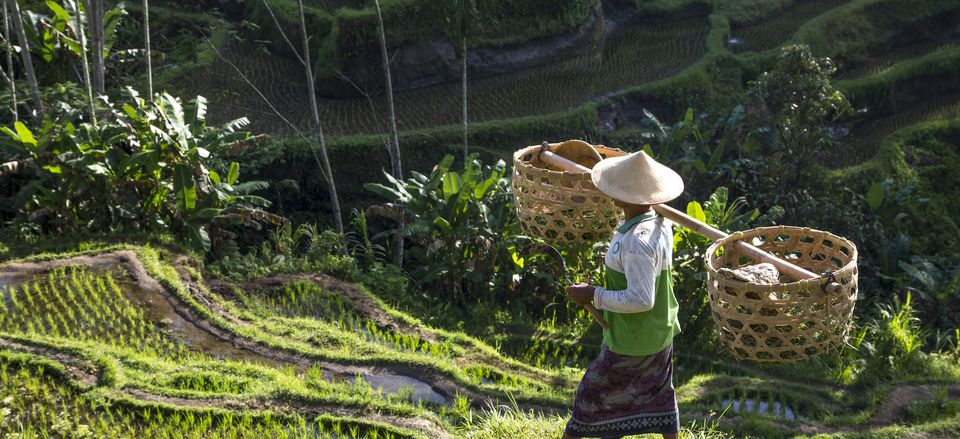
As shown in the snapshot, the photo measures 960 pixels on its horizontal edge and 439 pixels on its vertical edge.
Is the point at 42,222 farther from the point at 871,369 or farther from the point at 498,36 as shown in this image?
the point at 498,36

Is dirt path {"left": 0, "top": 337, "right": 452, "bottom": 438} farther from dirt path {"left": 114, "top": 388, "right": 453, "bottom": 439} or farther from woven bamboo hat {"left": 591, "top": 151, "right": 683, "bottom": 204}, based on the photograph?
woven bamboo hat {"left": 591, "top": 151, "right": 683, "bottom": 204}

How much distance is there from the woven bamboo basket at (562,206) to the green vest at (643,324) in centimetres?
99

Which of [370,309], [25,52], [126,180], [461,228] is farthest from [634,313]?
[25,52]

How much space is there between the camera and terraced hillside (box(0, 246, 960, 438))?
4.39 metres

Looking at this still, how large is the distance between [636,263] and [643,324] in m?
0.28

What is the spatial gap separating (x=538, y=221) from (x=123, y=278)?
2.88 metres

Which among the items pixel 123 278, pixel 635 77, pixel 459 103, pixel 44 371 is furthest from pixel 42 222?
pixel 635 77

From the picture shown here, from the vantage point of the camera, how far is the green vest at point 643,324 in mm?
3301

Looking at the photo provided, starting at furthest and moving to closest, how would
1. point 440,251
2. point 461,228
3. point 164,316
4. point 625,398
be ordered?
point 440,251
point 461,228
point 164,316
point 625,398

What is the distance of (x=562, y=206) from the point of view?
4285mm

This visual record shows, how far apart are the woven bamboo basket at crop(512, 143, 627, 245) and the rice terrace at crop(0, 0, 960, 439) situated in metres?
0.02

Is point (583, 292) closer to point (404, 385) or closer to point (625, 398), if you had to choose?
point (625, 398)

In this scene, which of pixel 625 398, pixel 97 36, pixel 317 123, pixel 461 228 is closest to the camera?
pixel 625 398

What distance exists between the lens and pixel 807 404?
16.5 ft
